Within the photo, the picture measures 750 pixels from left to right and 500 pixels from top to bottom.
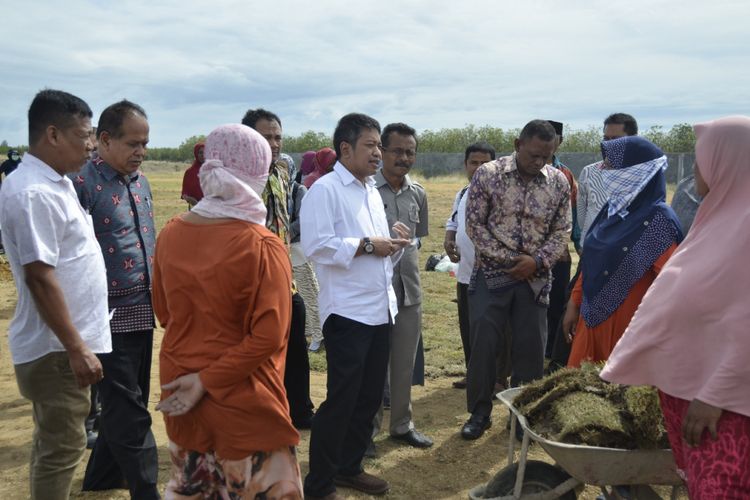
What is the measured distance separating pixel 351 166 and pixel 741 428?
251cm

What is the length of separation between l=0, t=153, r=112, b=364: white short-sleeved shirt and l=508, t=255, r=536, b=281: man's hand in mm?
2626

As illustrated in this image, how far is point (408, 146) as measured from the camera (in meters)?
4.78

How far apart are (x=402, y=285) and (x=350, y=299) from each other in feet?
3.02

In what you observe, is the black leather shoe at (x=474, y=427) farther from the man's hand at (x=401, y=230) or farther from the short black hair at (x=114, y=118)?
the short black hair at (x=114, y=118)

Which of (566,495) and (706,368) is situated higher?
(706,368)

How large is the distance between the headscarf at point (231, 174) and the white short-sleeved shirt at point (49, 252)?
891 mm

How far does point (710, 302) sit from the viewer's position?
2459mm

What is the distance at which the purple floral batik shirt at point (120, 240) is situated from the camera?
3785 millimetres

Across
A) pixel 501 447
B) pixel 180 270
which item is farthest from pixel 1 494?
pixel 501 447

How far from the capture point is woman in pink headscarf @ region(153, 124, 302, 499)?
97.7 inches

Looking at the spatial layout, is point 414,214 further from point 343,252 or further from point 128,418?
point 128,418

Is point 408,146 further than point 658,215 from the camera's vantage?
Yes

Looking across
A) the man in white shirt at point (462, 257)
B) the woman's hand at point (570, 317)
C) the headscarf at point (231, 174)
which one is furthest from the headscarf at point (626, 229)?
the headscarf at point (231, 174)

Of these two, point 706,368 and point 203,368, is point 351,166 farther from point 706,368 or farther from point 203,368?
point 706,368
